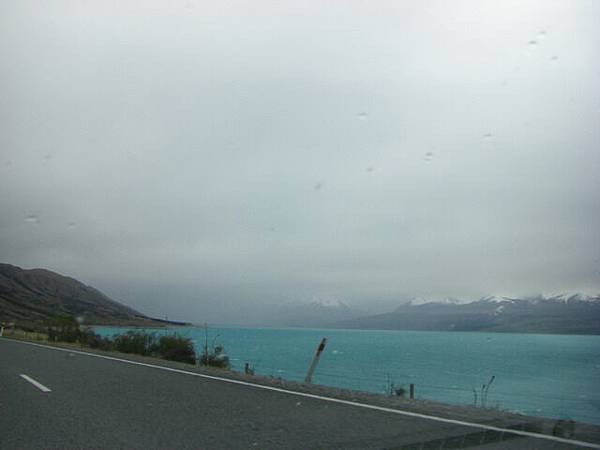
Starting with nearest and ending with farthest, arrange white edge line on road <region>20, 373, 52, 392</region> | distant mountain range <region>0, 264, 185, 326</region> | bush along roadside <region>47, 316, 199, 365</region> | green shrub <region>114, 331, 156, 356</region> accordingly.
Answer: white edge line on road <region>20, 373, 52, 392</region> → bush along roadside <region>47, 316, 199, 365</region> → green shrub <region>114, 331, 156, 356</region> → distant mountain range <region>0, 264, 185, 326</region>

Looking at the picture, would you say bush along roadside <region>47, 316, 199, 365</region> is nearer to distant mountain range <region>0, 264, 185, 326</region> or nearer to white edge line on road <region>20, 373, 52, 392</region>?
white edge line on road <region>20, 373, 52, 392</region>

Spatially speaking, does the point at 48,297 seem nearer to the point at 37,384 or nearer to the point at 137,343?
the point at 137,343

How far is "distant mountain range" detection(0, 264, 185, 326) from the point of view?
123750 millimetres

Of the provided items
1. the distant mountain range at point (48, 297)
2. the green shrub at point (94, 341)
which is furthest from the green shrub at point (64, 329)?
the distant mountain range at point (48, 297)

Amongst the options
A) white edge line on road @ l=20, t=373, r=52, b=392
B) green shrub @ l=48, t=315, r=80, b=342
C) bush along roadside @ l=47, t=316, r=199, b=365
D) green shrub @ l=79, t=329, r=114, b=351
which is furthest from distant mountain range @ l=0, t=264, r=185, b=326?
white edge line on road @ l=20, t=373, r=52, b=392

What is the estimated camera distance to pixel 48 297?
5615 inches

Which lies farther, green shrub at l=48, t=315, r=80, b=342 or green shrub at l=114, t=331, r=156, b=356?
green shrub at l=48, t=315, r=80, b=342

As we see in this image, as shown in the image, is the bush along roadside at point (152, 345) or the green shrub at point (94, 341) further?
the green shrub at point (94, 341)

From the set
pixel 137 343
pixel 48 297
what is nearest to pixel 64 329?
pixel 137 343

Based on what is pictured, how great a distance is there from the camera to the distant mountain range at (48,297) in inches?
4872

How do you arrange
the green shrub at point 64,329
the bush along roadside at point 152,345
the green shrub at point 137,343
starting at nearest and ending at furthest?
the bush along roadside at point 152,345 < the green shrub at point 137,343 < the green shrub at point 64,329

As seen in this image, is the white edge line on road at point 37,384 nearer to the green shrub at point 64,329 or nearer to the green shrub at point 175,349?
the green shrub at point 175,349

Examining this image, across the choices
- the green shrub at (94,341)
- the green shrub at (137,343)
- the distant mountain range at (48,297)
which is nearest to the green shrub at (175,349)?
the green shrub at (137,343)

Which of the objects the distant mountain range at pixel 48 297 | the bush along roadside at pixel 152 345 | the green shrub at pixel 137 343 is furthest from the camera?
the distant mountain range at pixel 48 297
